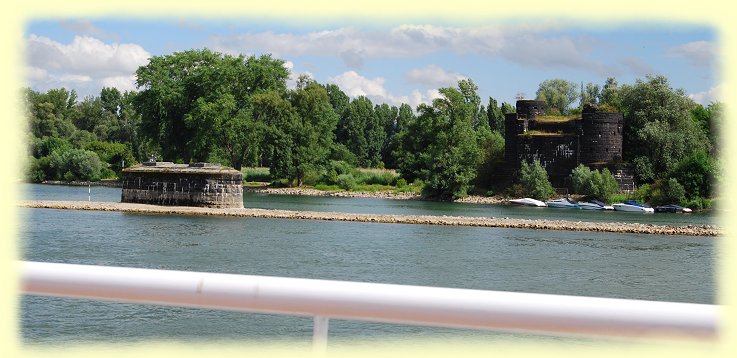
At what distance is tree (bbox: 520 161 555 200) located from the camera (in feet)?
185

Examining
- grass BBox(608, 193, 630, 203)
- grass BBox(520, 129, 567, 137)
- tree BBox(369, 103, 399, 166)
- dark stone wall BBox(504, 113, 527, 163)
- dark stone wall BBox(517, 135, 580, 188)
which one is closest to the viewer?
grass BBox(608, 193, 630, 203)

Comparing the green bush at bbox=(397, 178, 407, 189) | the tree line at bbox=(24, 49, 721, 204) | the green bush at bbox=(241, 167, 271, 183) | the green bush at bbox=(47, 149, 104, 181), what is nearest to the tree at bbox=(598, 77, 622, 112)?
the tree line at bbox=(24, 49, 721, 204)

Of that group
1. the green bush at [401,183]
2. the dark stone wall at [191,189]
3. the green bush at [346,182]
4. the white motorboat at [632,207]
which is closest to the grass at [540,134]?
the white motorboat at [632,207]

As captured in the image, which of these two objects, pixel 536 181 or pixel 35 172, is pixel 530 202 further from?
pixel 35 172

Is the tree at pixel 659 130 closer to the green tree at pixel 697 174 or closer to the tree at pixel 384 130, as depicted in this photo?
the green tree at pixel 697 174

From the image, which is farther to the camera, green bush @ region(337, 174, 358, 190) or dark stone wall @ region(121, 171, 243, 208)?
green bush @ region(337, 174, 358, 190)

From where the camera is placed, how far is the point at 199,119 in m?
65.6

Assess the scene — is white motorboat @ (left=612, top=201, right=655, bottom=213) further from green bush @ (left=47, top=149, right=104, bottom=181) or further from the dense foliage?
green bush @ (left=47, top=149, right=104, bottom=181)

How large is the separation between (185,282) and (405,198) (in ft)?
195

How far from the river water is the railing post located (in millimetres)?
7873

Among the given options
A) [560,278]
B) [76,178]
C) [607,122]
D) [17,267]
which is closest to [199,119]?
[76,178]

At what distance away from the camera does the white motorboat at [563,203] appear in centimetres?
5429

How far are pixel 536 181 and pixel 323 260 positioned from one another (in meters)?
35.1

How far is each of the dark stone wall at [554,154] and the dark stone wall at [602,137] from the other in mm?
768
